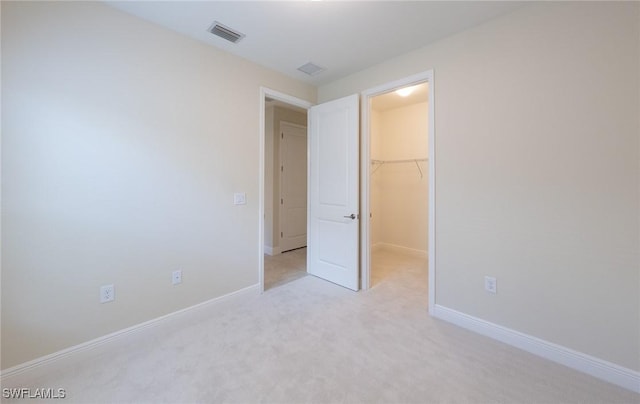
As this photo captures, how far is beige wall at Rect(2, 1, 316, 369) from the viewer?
1584 mm

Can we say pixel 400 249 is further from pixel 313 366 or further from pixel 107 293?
pixel 107 293

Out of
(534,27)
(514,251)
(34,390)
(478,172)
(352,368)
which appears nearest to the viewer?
(34,390)

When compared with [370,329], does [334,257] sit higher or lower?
higher

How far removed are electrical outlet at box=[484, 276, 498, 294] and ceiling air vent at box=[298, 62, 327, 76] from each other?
268 centimetres

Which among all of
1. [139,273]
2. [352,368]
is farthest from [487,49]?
[139,273]

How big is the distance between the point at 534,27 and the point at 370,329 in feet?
8.70

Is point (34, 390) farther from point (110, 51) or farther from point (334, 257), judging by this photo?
point (334, 257)

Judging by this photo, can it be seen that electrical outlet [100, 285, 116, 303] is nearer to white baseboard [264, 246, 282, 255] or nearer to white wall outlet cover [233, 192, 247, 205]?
white wall outlet cover [233, 192, 247, 205]

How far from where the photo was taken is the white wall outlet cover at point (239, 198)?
8.71 feet

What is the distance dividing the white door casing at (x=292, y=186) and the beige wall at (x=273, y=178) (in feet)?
0.25

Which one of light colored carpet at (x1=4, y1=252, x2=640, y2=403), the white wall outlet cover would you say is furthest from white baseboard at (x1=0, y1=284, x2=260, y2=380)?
the white wall outlet cover

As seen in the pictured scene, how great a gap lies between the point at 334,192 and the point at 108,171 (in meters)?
2.14

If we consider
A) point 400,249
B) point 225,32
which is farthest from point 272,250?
point 225,32

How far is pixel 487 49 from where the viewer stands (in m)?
2.06
